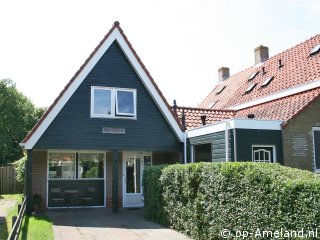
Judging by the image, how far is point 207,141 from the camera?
15.5 metres

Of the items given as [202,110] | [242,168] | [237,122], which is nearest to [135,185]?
[202,110]

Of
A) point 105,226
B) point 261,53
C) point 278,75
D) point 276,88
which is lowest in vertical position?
point 105,226

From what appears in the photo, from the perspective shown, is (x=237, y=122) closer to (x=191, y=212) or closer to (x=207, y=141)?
(x=207, y=141)

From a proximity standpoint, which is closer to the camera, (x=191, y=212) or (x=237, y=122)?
(x=191, y=212)

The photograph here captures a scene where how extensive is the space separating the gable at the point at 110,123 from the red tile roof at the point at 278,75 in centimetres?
683

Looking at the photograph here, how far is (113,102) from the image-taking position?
1670cm

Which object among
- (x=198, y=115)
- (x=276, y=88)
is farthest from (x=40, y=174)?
(x=276, y=88)

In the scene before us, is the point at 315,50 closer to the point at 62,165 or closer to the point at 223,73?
the point at 223,73

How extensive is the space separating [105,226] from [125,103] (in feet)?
19.2

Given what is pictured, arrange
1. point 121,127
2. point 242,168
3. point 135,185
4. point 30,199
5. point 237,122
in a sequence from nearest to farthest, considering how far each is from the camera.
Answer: point 242,168
point 237,122
point 30,199
point 121,127
point 135,185

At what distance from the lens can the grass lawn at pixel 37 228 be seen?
425 inches

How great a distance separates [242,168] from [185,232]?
3403 mm

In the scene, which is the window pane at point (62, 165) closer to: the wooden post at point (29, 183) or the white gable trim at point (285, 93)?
the wooden post at point (29, 183)

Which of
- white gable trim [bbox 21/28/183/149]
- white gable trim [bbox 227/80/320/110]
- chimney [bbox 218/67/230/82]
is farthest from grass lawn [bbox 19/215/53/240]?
chimney [bbox 218/67/230/82]
